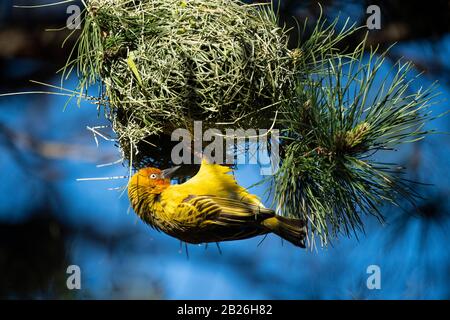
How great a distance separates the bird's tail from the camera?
6.00ft

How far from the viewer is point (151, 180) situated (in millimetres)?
1939

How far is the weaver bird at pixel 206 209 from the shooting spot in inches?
73.1

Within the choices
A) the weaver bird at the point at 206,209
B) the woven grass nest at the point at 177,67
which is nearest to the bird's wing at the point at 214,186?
the weaver bird at the point at 206,209

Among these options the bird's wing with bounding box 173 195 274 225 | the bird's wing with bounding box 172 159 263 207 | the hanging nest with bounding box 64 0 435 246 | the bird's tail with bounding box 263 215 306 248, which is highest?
the hanging nest with bounding box 64 0 435 246

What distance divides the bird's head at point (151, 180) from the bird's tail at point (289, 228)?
0.89ft

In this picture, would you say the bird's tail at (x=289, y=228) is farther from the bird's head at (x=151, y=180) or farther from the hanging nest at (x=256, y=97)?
the bird's head at (x=151, y=180)

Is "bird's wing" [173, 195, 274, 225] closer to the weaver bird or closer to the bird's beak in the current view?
the weaver bird

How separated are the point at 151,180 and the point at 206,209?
159 millimetres

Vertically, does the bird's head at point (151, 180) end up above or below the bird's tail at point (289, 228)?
above

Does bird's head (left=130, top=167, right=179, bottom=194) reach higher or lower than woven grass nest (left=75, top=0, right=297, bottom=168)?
lower

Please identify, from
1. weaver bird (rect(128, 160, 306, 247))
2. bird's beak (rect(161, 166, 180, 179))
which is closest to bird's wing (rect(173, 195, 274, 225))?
weaver bird (rect(128, 160, 306, 247))

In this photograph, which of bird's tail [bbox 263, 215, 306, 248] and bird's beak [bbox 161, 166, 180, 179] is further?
bird's beak [bbox 161, 166, 180, 179]

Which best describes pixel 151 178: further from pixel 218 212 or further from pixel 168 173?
pixel 218 212

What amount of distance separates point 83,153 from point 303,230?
1339mm
